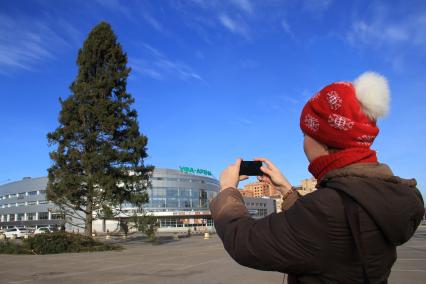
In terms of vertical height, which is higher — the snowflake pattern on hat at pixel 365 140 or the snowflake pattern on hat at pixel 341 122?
the snowflake pattern on hat at pixel 341 122

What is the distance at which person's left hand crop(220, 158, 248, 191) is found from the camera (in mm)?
1762

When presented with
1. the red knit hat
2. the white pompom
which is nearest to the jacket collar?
the red knit hat

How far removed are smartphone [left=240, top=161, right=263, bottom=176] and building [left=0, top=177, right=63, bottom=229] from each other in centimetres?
11339

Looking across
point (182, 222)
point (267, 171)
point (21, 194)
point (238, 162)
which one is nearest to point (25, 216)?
point (21, 194)

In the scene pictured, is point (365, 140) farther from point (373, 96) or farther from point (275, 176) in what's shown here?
point (275, 176)

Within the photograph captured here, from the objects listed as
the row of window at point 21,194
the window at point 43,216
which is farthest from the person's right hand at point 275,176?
the row of window at point 21,194

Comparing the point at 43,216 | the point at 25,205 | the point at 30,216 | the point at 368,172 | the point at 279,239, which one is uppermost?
the point at 25,205

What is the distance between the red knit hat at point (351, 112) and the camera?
62.9 inches

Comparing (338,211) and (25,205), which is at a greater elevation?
(25,205)

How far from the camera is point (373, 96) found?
5.29 feet

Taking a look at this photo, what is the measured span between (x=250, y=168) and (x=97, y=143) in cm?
2989

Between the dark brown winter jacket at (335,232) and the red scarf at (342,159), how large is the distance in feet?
0.18

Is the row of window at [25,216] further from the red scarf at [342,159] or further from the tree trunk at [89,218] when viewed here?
the red scarf at [342,159]

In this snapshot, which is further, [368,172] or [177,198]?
[177,198]
